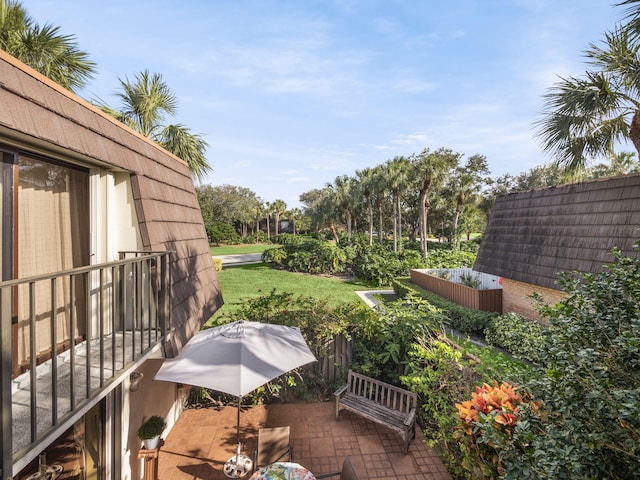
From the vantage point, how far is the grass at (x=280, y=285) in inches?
607

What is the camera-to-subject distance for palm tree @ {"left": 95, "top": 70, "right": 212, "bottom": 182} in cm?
1502

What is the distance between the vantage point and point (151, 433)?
4266 mm

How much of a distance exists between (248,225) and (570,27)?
43870 mm

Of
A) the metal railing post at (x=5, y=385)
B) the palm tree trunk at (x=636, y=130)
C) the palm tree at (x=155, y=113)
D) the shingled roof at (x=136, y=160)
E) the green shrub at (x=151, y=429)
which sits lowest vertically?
the green shrub at (x=151, y=429)

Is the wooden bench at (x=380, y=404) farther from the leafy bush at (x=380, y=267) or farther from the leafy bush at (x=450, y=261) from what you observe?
the leafy bush at (x=450, y=261)

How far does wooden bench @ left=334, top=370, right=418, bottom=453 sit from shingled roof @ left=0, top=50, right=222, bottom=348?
303cm

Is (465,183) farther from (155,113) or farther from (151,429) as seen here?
(151,429)

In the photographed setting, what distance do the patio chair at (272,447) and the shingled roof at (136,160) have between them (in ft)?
5.95

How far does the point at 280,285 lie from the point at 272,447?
13.4 metres

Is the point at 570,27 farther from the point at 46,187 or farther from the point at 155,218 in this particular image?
the point at 46,187

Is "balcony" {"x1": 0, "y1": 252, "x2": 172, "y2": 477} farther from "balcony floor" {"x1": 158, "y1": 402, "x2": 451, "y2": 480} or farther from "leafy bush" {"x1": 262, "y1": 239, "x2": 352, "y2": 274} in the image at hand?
"leafy bush" {"x1": 262, "y1": 239, "x2": 352, "y2": 274}

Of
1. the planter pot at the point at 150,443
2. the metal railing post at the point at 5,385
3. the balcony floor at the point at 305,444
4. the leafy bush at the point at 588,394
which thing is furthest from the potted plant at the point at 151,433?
the leafy bush at the point at 588,394

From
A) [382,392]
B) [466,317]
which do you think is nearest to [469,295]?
[466,317]

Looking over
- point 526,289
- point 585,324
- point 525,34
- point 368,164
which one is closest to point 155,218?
point 585,324
